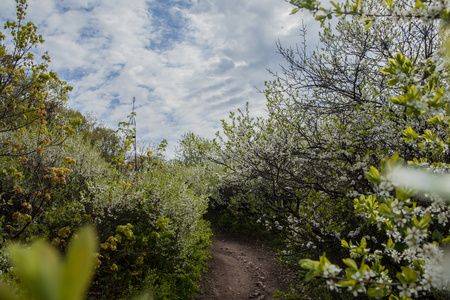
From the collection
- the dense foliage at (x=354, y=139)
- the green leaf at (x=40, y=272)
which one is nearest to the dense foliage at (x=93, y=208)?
the dense foliage at (x=354, y=139)

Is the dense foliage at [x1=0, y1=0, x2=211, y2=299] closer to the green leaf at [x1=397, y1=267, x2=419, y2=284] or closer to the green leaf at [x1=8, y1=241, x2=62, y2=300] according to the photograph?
the green leaf at [x1=397, y1=267, x2=419, y2=284]

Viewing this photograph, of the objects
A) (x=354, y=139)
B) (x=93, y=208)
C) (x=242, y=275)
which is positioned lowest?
(x=242, y=275)

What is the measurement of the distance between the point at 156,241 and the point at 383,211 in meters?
5.04

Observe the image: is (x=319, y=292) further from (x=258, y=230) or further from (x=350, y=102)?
(x=258, y=230)

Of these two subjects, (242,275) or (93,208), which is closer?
(93,208)

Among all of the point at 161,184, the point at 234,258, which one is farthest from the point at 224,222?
the point at 161,184

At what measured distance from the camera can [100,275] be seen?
5.14 m

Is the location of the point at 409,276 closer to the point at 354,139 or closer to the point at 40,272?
the point at 40,272

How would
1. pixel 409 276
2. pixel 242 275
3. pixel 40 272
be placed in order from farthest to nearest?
pixel 242 275 < pixel 409 276 < pixel 40 272

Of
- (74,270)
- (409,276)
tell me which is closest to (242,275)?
(409,276)

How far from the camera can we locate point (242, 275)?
8.38m

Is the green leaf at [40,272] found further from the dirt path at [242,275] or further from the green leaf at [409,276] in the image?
the dirt path at [242,275]

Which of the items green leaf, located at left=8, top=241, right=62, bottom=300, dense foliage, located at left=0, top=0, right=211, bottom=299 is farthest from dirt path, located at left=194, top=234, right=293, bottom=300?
green leaf, located at left=8, top=241, right=62, bottom=300

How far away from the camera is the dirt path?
280 inches
